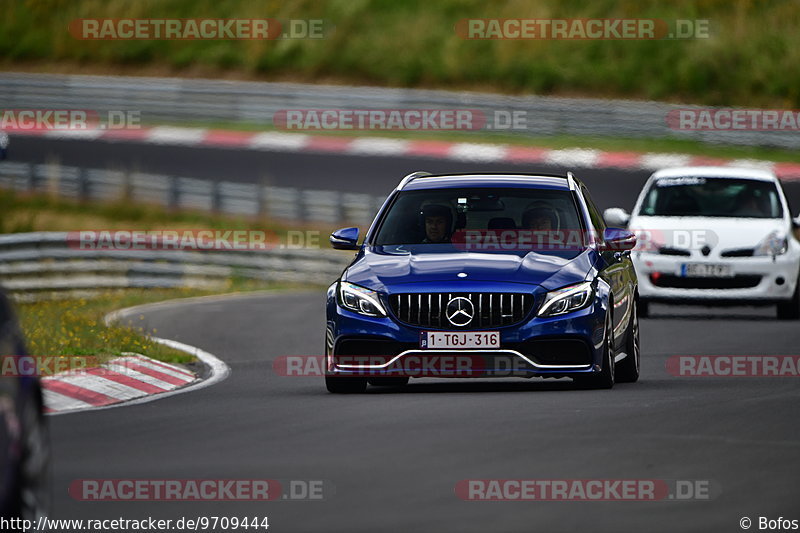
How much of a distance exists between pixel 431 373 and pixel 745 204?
9.29m

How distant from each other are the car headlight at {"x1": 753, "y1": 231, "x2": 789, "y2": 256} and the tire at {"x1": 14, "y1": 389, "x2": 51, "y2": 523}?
14.2 metres

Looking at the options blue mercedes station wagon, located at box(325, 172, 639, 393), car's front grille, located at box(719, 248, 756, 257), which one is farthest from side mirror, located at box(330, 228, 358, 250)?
car's front grille, located at box(719, 248, 756, 257)

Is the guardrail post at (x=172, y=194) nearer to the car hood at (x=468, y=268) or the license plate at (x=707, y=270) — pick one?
the license plate at (x=707, y=270)

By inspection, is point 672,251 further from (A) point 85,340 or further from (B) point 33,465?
(B) point 33,465

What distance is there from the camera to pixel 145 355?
14.4 m

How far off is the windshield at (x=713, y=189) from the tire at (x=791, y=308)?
0.99m

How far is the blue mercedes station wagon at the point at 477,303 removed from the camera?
1139 centimetres

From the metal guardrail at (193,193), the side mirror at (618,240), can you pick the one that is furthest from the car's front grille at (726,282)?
the metal guardrail at (193,193)

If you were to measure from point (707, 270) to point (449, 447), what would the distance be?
1054 centimetres

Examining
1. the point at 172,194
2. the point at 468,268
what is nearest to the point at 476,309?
the point at 468,268

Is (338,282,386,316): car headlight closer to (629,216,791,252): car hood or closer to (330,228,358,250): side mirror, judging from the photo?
(330,228,358,250): side mirror

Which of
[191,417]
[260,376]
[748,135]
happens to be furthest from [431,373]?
[748,135]

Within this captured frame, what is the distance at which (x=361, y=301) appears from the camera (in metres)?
11.6

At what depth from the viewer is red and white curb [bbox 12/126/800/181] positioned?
34250 millimetres
